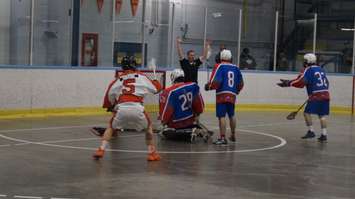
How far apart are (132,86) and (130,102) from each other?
23 cm

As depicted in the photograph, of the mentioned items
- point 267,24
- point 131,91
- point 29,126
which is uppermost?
point 267,24

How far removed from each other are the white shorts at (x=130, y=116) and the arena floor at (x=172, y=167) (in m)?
0.52

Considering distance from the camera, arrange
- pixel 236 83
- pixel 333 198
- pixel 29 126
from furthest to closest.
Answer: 1. pixel 29 126
2. pixel 236 83
3. pixel 333 198

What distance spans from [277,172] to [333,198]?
1669 millimetres

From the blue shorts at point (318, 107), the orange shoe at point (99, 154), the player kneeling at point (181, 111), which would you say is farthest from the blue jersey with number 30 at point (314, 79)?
the orange shoe at point (99, 154)

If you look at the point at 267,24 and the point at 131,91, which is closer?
the point at 131,91

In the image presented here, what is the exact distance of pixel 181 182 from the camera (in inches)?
318

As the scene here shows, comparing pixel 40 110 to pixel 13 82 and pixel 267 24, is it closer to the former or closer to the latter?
pixel 13 82

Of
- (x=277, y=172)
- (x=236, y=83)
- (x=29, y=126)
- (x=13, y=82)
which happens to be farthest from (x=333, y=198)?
(x=13, y=82)

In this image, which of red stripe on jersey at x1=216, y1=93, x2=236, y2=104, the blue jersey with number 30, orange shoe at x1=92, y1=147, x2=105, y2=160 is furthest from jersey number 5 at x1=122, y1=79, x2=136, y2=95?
the blue jersey with number 30

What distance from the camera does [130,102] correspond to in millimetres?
9445

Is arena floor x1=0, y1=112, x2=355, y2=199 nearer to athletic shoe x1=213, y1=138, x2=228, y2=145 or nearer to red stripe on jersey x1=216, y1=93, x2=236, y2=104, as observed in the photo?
athletic shoe x1=213, y1=138, x2=228, y2=145

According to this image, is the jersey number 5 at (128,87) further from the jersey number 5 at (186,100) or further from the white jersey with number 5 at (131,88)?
the jersey number 5 at (186,100)

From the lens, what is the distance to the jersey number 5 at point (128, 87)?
31.1ft
